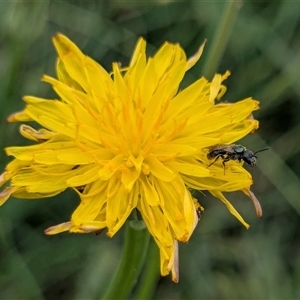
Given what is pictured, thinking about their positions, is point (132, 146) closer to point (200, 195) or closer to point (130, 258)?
point (130, 258)

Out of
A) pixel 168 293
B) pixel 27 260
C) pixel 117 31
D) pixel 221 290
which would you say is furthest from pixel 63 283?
pixel 117 31

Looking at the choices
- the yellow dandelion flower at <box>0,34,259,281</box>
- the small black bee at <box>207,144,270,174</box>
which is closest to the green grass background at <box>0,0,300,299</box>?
the yellow dandelion flower at <box>0,34,259,281</box>

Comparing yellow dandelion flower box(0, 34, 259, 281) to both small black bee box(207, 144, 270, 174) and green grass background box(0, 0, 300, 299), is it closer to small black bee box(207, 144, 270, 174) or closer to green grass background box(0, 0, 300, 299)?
small black bee box(207, 144, 270, 174)

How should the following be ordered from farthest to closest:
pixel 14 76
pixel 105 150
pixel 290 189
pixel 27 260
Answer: pixel 290 189
pixel 27 260
pixel 14 76
pixel 105 150

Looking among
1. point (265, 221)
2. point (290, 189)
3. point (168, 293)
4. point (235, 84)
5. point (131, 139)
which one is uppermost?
point (131, 139)

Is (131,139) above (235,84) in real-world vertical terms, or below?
above

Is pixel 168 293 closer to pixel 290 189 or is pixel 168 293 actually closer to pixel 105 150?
pixel 290 189

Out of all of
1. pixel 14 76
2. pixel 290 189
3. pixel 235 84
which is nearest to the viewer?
pixel 14 76
